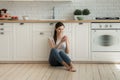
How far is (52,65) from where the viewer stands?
567 cm

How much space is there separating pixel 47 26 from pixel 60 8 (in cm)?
89

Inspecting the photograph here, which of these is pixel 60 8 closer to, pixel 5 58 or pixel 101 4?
pixel 101 4

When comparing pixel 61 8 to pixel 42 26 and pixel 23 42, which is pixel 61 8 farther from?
pixel 23 42

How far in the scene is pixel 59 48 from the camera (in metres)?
5.67

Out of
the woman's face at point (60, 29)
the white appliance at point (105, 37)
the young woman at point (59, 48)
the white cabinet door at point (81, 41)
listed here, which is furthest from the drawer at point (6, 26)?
the white appliance at point (105, 37)

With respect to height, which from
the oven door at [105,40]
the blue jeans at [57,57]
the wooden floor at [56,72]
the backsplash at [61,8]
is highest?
the backsplash at [61,8]

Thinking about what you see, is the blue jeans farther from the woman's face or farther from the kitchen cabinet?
the kitchen cabinet

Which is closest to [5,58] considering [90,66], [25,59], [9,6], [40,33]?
[25,59]

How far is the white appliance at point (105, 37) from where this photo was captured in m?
5.87

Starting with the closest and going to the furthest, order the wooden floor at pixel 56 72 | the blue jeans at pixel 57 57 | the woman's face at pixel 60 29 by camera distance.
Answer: the wooden floor at pixel 56 72
the blue jeans at pixel 57 57
the woman's face at pixel 60 29

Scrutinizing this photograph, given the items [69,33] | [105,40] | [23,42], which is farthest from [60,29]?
[105,40]

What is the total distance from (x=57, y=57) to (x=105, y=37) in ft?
3.82

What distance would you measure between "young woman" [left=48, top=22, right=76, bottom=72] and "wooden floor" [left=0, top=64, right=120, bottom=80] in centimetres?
14

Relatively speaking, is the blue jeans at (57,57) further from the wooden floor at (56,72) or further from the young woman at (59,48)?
the wooden floor at (56,72)
